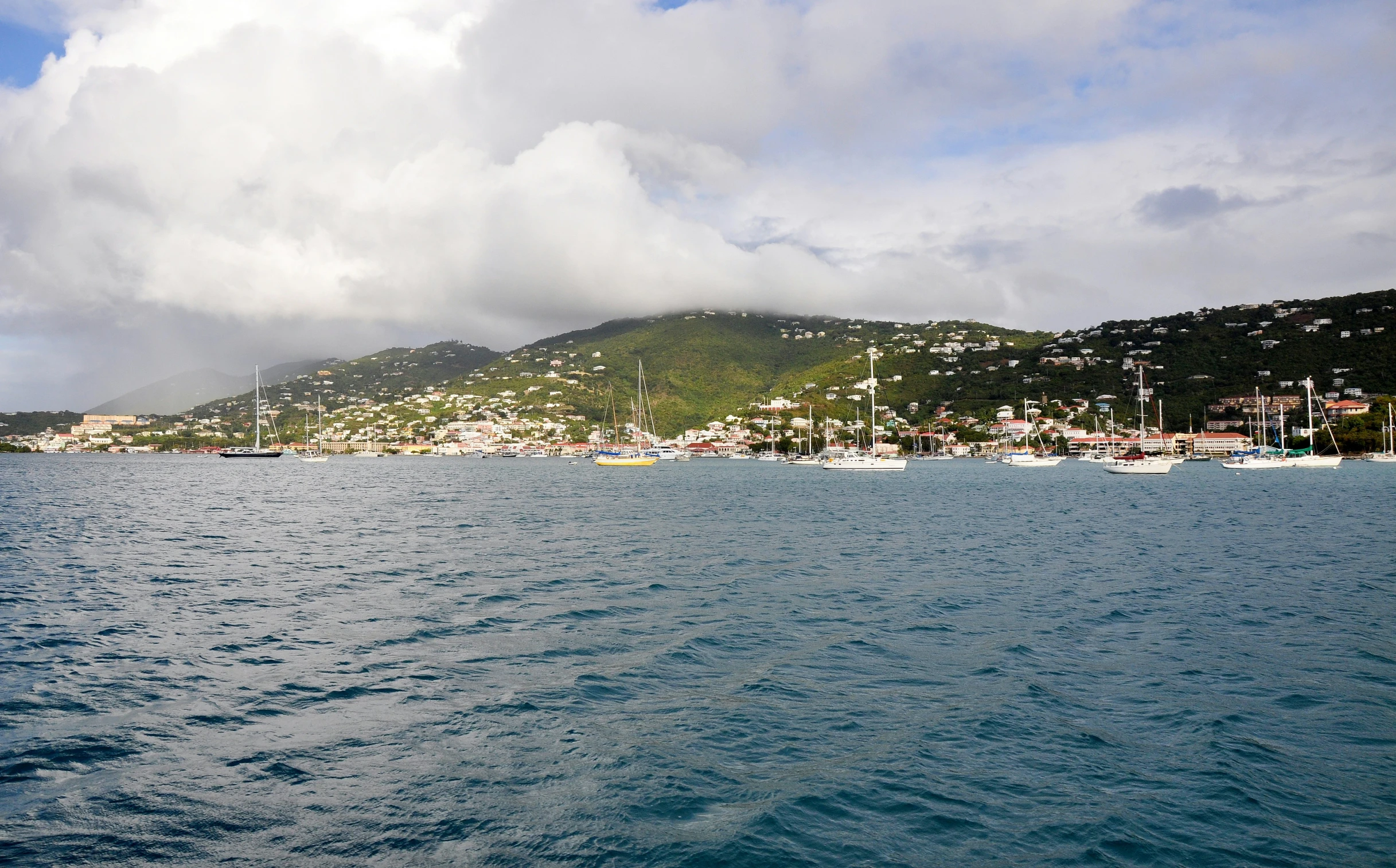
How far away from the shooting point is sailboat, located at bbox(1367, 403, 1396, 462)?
334 ft

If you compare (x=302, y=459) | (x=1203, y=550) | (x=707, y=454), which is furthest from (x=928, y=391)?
(x=1203, y=550)

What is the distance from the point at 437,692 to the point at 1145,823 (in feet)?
25.2

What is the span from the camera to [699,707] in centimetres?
921

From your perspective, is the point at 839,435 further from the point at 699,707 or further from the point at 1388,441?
the point at 699,707

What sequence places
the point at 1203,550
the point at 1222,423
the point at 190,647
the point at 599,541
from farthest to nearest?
the point at 1222,423 → the point at 599,541 → the point at 1203,550 → the point at 190,647

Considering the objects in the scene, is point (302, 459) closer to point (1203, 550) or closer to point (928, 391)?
point (928, 391)

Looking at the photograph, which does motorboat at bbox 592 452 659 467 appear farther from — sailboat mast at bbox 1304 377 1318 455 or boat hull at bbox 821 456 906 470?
sailboat mast at bbox 1304 377 1318 455

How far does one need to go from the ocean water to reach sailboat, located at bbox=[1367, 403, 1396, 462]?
105m

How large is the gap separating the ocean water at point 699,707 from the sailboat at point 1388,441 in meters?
105

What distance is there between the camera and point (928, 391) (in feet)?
578

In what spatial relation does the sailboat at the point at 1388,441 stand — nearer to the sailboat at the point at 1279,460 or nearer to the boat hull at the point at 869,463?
the sailboat at the point at 1279,460

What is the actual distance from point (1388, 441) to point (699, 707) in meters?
131

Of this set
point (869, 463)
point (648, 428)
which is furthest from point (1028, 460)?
point (648, 428)

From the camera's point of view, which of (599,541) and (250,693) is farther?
(599,541)
